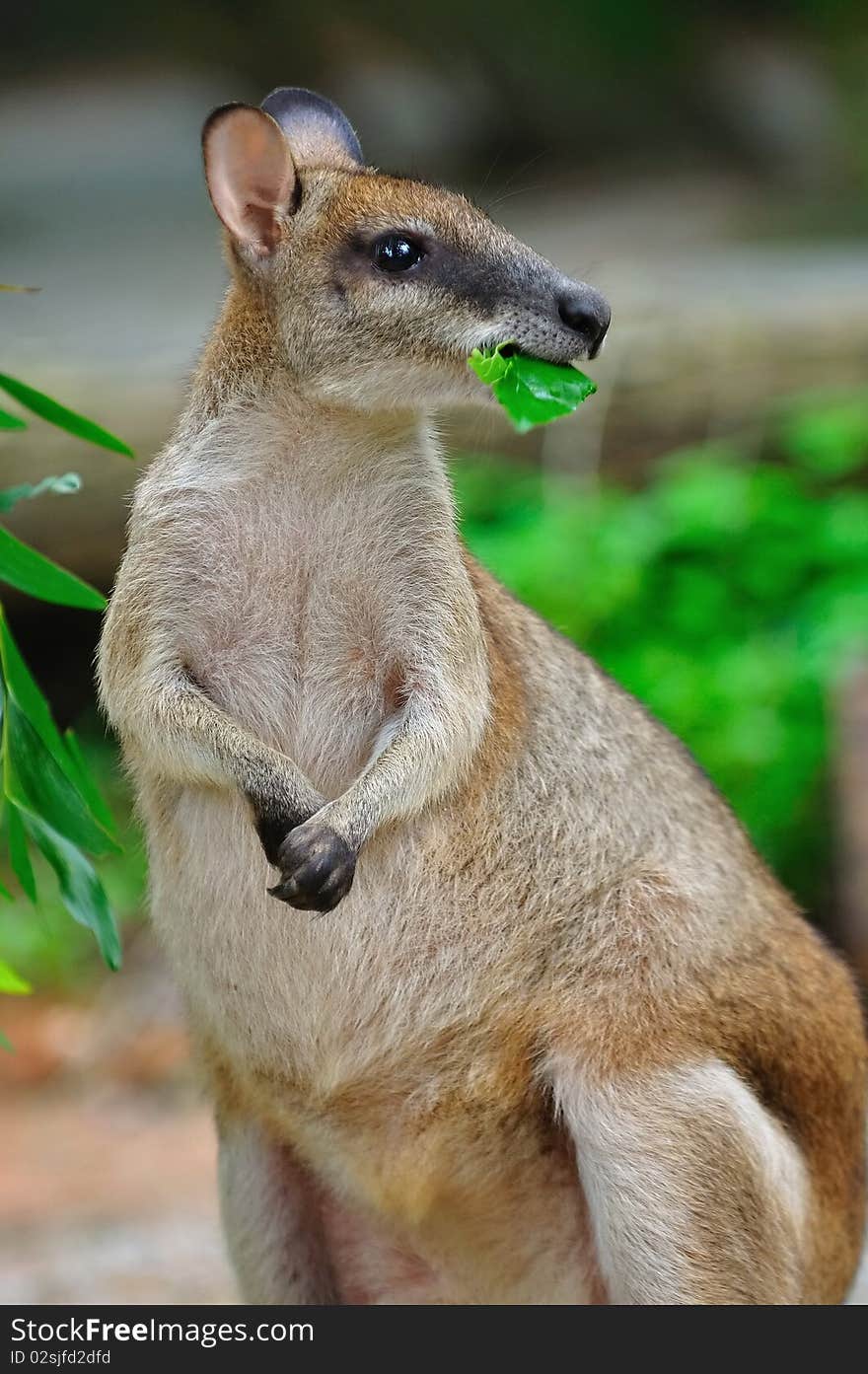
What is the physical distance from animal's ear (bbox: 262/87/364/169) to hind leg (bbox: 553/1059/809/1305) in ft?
8.55

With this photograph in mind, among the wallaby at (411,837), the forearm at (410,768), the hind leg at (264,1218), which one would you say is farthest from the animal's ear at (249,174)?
the hind leg at (264,1218)

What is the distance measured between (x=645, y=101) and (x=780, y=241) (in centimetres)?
306

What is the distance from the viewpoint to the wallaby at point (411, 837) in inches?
172

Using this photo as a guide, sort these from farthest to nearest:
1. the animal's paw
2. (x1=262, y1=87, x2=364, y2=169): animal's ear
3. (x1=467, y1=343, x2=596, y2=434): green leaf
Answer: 1. (x1=262, y1=87, x2=364, y2=169): animal's ear
2. (x1=467, y1=343, x2=596, y2=434): green leaf
3. the animal's paw

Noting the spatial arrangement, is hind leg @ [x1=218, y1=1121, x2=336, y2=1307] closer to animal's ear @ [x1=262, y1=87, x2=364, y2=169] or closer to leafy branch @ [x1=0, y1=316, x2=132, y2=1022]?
leafy branch @ [x1=0, y1=316, x2=132, y2=1022]

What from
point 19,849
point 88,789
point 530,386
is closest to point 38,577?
point 88,789

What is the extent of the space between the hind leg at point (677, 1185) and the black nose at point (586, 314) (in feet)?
6.19

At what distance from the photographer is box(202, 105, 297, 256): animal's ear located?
Result: 14.2 feet

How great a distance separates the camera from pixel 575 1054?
179 inches

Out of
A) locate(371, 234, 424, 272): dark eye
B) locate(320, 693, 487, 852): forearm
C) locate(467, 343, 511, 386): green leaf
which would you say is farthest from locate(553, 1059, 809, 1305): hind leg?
locate(371, 234, 424, 272): dark eye

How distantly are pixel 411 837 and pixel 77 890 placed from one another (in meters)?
0.87

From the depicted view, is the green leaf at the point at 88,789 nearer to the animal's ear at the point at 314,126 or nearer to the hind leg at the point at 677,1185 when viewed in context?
the hind leg at the point at 677,1185

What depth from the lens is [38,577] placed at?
439 centimetres
